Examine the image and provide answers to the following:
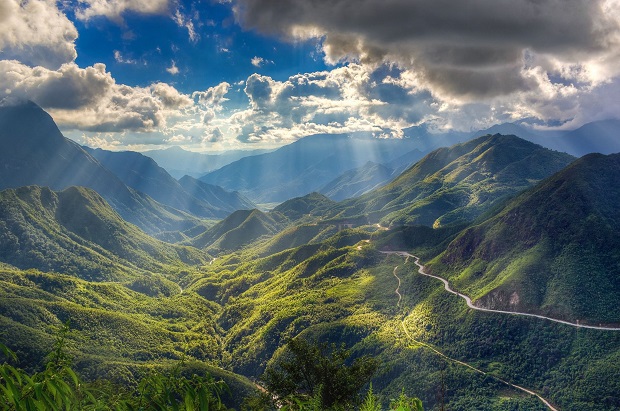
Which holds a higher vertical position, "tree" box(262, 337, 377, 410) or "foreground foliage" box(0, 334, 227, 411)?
"foreground foliage" box(0, 334, 227, 411)

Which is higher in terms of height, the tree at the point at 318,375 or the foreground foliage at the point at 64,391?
the foreground foliage at the point at 64,391

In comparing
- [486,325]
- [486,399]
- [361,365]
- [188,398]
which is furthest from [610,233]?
[188,398]

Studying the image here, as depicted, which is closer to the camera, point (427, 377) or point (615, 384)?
point (615, 384)

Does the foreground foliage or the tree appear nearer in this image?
the foreground foliage

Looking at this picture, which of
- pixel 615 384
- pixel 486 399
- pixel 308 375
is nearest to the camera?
pixel 308 375

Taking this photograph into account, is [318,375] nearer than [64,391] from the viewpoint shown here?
No

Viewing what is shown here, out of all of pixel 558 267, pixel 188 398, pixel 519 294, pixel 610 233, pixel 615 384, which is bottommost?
pixel 615 384

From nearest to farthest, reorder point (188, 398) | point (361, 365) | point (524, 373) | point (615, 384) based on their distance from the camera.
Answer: point (188, 398), point (361, 365), point (615, 384), point (524, 373)

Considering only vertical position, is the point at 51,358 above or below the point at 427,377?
above

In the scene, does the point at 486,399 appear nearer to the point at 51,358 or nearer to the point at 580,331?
the point at 580,331

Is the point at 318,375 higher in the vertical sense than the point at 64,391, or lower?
lower

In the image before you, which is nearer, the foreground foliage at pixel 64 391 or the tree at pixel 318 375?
the foreground foliage at pixel 64 391
